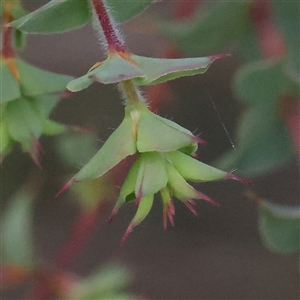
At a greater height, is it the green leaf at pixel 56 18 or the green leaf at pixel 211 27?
the green leaf at pixel 211 27

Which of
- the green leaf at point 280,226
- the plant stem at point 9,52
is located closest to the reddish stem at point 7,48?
the plant stem at point 9,52

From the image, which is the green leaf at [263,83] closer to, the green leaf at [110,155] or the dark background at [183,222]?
the dark background at [183,222]

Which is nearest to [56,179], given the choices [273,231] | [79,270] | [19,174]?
[19,174]

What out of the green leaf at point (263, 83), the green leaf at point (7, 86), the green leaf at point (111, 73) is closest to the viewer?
the green leaf at point (111, 73)

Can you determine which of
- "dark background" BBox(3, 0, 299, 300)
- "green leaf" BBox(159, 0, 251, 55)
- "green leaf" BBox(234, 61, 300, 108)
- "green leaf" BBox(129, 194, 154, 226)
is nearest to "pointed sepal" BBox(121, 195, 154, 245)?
"green leaf" BBox(129, 194, 154, 226)

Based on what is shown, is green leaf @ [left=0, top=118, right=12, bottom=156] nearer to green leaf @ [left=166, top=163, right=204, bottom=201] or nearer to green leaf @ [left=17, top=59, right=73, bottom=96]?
green leaf @ [left=17, top=59, right=73, bottom=96]

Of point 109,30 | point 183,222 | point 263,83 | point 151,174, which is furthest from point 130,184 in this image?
point 183,222
